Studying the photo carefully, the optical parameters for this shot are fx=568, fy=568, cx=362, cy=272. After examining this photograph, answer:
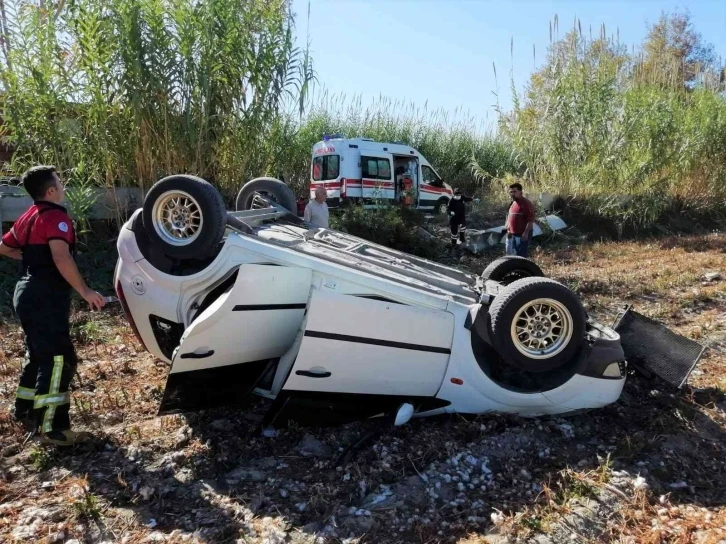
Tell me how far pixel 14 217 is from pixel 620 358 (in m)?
7.13

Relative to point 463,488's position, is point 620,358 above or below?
above

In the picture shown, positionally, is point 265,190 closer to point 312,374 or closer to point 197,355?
point 197,355

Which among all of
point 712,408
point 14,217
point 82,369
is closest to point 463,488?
point 712,408

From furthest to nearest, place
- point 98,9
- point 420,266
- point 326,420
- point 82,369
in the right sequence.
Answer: point 98,9, point 82,369, point 420,266, point 326,420

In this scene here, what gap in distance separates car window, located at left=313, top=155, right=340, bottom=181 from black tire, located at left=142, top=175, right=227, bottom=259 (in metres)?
10.1

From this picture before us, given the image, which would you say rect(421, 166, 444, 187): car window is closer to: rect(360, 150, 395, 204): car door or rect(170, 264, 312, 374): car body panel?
rect(360, 150, 395, 204): car door

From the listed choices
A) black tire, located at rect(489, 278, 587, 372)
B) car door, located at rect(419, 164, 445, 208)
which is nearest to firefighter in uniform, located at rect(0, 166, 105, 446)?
black tire, located at rect(489, 278, 587, 372)

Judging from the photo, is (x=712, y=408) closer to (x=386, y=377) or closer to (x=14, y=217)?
(x=386, y=377)

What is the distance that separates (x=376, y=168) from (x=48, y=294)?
37.2ft

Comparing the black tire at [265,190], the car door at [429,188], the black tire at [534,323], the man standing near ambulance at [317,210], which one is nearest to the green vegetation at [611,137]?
the car door at [429,188]

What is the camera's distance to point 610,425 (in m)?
3.57

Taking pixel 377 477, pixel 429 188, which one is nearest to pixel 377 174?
pixel 429 188

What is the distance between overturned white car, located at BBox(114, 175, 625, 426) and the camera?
3135 mm

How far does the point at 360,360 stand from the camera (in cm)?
321
